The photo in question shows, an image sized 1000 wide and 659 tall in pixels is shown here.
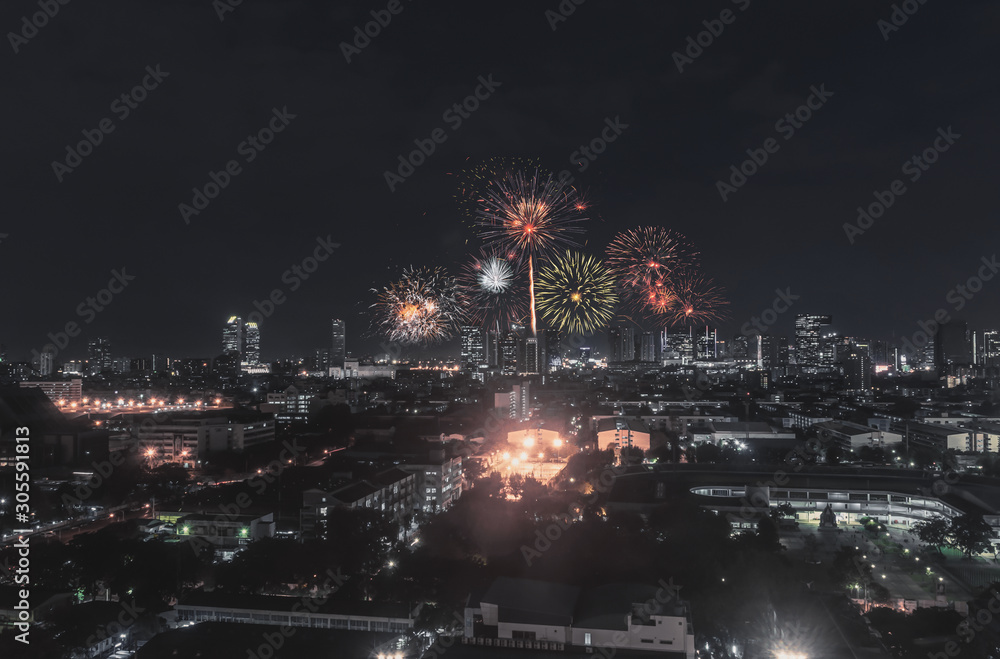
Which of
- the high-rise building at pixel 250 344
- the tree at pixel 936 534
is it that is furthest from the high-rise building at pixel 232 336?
the tree at pixel 936 534

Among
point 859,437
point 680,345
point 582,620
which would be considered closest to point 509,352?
point 680,345

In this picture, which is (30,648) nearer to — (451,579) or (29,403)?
(451,579)

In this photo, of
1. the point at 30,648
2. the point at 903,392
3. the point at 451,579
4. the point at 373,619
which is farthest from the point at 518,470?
the point at 903,392

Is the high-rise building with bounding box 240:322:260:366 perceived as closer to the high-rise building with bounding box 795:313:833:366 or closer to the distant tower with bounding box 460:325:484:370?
the distant tower with bounding box 460:325:484:370

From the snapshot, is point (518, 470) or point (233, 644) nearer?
point (233, 644)

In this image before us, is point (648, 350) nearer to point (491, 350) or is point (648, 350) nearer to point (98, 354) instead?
point (491, 350)

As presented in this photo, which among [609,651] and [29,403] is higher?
[29,403]

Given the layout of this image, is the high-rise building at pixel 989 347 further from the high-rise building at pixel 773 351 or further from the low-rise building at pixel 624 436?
the low-rise building at pixel 624 436
